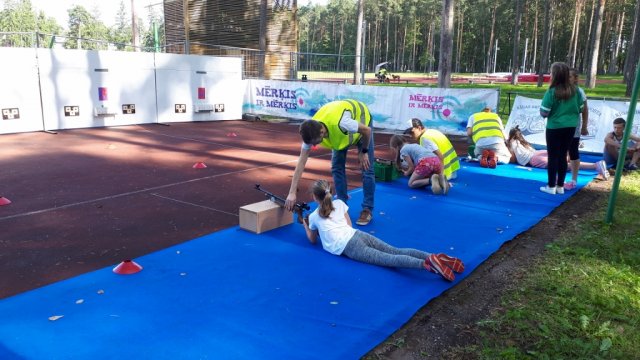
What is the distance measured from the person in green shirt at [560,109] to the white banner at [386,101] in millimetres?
5713

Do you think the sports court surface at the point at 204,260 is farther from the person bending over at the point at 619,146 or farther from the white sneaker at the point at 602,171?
the person bending over at the point at 619,146

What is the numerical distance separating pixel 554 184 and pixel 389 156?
170 inches

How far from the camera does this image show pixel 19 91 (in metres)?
12.8

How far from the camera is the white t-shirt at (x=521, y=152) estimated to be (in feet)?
31.3

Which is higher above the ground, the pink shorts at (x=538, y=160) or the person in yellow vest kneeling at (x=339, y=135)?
the person in yellow vest kneeling at (x=339, y=135)

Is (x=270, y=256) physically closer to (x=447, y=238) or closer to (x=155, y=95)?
(x=447, y=238)

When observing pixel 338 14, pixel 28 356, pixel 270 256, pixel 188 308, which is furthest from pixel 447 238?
pixel 338 14

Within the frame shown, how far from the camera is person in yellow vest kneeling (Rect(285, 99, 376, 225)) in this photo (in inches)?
185

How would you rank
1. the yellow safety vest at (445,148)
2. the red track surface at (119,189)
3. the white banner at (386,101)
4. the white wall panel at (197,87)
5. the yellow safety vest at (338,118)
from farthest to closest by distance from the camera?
the white wall panel at (197,87) → the white banner at (386,101) → the yellow safety vest at (445,148) → the yellow safety vest at (338,118) → the red track surface at (119,189)

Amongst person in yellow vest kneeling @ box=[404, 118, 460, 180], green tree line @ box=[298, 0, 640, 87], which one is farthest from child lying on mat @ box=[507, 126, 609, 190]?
green tree line @ box=[298, 0, 640, 87]

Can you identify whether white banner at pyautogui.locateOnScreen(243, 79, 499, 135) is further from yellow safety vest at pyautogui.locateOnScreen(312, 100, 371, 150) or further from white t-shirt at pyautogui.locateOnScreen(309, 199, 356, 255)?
white t-shirt at pyautogui.locateOnScreen(309, 199, 356, 255)

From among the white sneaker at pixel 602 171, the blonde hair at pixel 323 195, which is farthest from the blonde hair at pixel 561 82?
the blonde hair at pixel 323 195

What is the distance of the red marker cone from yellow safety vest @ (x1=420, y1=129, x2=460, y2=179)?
4.67 m

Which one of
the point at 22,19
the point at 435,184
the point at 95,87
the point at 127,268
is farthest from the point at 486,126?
the point at 22,19
